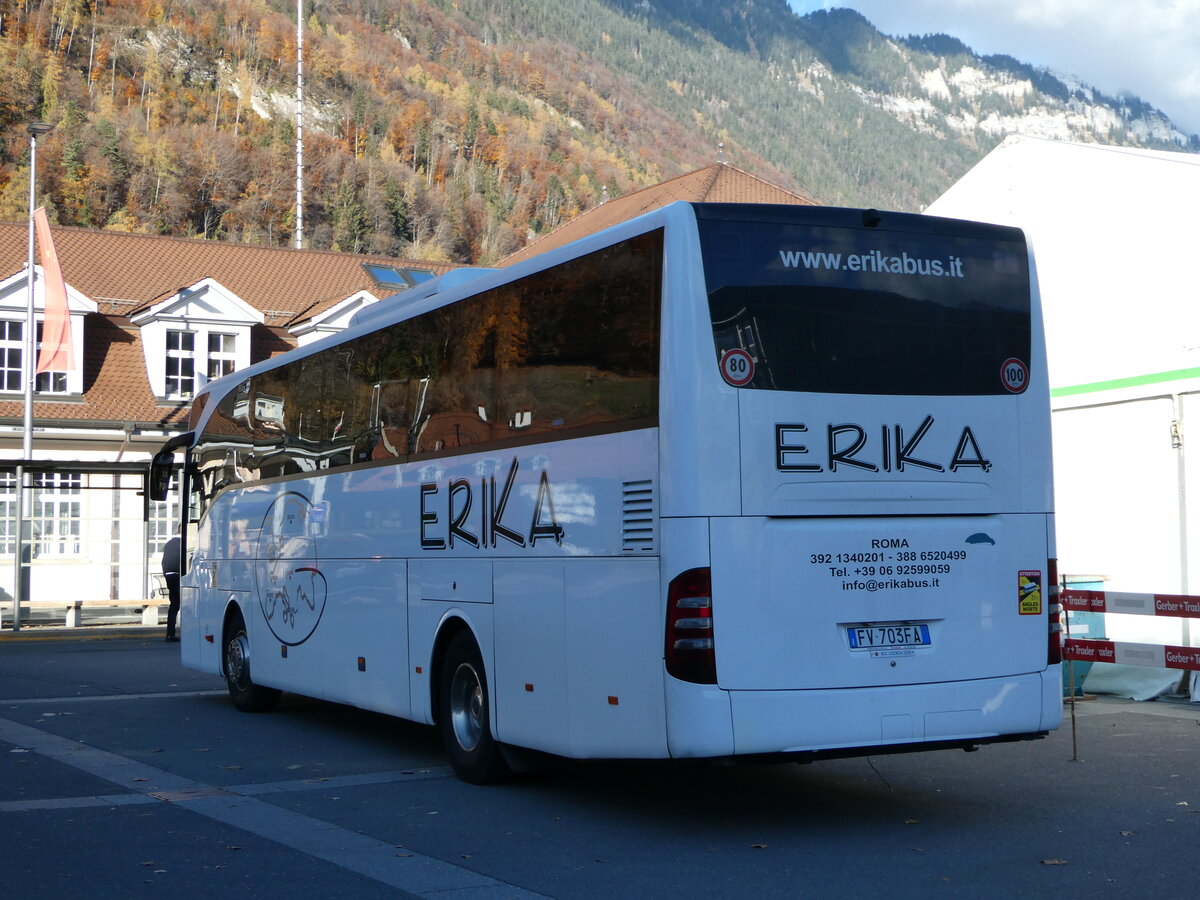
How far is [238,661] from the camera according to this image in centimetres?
1484

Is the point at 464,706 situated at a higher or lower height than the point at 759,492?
lower

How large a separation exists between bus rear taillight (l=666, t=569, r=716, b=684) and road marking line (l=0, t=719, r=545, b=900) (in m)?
1.44

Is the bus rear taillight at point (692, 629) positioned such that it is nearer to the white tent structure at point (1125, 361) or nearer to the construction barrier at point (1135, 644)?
the construction barrier at point (1135, 644)

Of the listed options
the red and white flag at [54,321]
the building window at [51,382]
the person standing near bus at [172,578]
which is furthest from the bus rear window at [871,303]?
the building window at [51,382]

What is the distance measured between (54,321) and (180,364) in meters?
4.59

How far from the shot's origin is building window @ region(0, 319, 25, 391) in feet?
106

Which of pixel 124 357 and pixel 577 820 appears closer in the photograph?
pixel 577 820

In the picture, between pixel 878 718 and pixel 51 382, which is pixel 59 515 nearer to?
pixel 51 382

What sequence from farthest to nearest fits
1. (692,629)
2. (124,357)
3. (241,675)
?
(124,357) < (241,675) < (692,629)

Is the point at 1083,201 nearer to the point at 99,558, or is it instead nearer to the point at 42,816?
the point at 42,816

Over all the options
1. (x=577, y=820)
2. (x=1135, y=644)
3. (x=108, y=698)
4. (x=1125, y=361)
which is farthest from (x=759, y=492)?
(x=108, y=698)

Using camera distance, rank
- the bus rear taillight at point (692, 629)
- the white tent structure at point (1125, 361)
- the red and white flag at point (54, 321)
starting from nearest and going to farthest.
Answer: the bus rear taillight at point (692, 629), the white tent structure at point (1125, 361), the red and white flag at point (54, 321)

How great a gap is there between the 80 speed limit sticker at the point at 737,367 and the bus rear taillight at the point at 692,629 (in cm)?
100

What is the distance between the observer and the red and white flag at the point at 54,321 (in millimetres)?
29594
